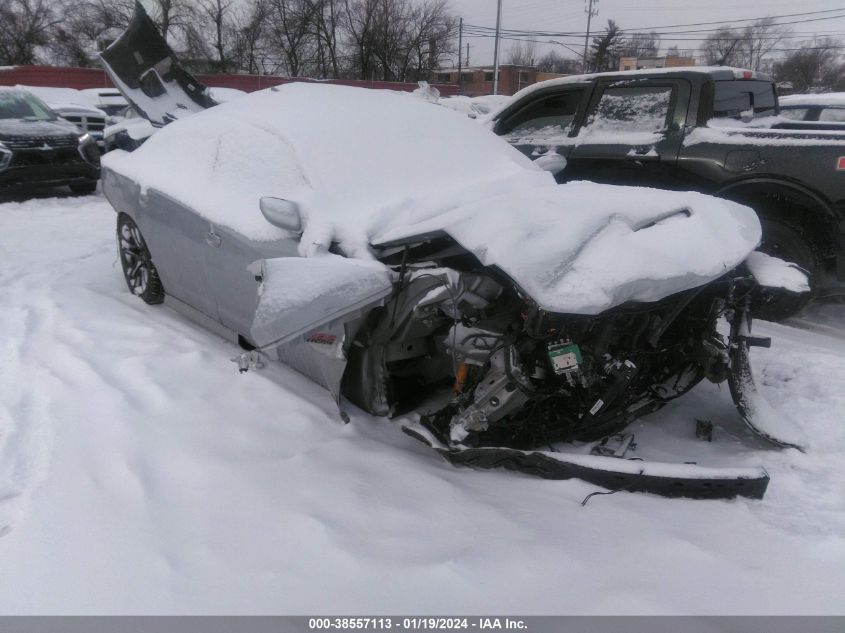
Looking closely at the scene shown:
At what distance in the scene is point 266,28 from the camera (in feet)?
125

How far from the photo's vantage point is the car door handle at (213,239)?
11.4ft

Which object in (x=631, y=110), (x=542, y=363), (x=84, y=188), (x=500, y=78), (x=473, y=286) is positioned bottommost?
(x=84, y=188)

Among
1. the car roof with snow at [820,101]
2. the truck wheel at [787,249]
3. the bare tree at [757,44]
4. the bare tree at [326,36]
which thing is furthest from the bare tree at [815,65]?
the truck wheel at [787,249]

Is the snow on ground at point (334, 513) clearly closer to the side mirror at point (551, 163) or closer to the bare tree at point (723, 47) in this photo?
the side mirror at point (551, 163)

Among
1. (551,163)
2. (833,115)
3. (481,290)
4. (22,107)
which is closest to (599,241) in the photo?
(481,290)

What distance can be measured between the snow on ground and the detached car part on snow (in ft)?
0.59

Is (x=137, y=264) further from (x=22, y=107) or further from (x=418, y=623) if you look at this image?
(x=22, y=107)

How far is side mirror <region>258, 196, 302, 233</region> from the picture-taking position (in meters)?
2.96

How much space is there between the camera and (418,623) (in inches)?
75.0

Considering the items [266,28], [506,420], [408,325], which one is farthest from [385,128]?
[266,28]

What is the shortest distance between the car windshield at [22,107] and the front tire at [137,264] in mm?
5889

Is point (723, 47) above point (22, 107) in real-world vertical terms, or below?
above

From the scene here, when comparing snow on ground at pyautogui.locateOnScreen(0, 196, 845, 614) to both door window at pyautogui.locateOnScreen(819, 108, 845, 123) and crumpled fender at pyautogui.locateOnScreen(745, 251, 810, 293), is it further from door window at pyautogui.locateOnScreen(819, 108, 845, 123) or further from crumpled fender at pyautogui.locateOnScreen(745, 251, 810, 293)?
door window at pyautogui.locateOnScreen(819, 108, 845, 123)

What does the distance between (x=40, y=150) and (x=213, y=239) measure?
637 cm
